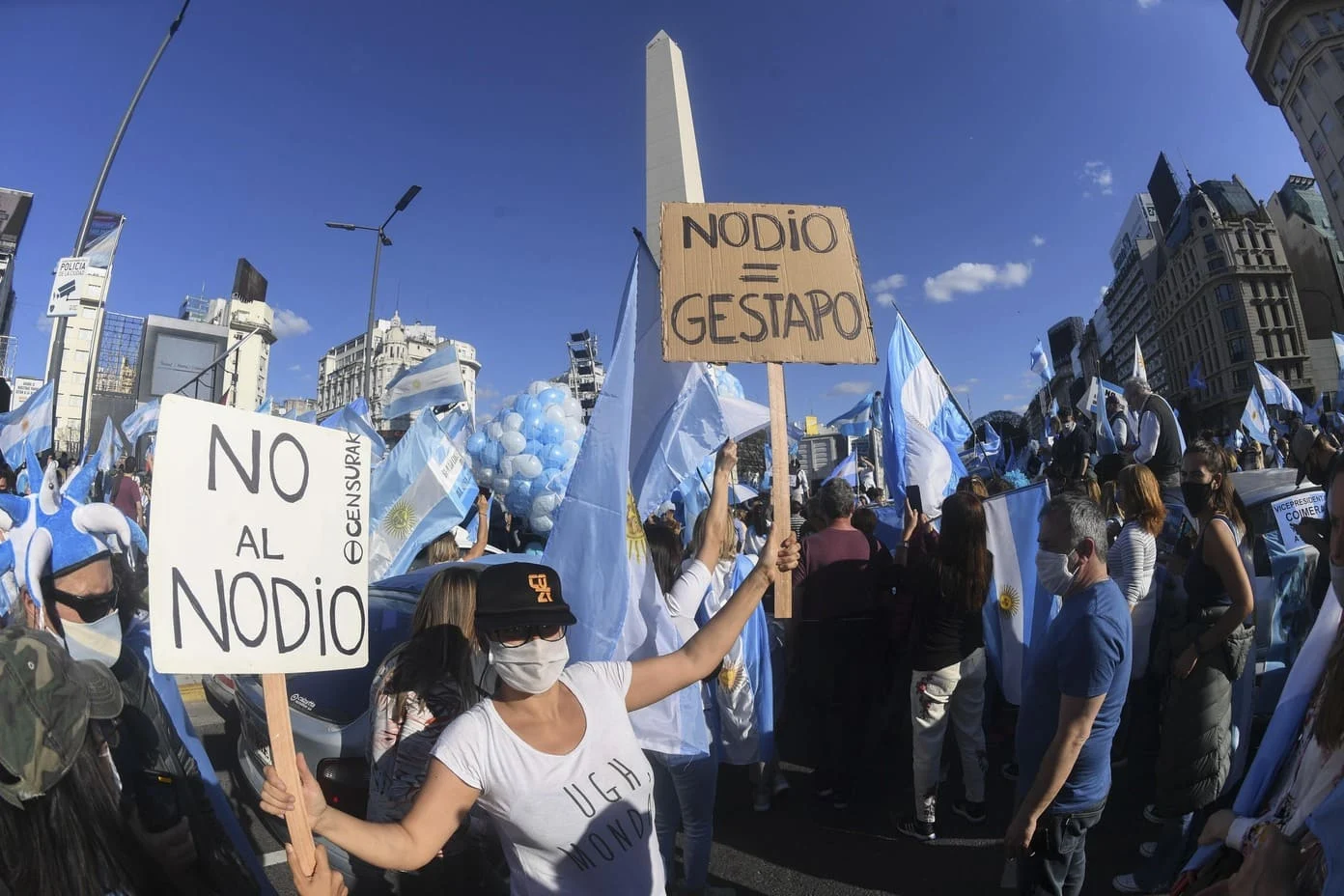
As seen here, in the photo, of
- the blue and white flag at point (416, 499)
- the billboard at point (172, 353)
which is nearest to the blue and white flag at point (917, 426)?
the blue and white flag at point (416, 499)

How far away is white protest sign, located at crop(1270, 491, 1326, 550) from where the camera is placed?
4047 millimetres

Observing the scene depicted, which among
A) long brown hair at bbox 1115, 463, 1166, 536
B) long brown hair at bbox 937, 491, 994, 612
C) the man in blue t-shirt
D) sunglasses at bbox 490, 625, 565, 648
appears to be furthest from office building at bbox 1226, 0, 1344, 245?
sunglasses at bbox 490, 625, 565, 648

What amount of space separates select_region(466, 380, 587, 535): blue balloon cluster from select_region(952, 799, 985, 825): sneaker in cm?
582

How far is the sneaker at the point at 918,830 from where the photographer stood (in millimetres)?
3775

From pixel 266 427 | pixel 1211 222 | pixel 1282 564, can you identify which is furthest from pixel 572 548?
pixel 1211 222

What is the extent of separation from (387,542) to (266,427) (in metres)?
4.96

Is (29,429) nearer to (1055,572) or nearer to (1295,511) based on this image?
(1055,572)

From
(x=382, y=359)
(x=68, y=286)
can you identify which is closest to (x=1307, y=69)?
(x=68, y=286)

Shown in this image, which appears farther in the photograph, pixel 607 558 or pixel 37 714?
pixel 607 558

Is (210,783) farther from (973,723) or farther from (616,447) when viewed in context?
(973,723)

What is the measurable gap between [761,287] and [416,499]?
4547mm

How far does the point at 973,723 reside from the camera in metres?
4.05

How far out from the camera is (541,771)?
1.71 m

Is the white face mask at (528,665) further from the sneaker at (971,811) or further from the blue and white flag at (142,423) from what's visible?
the blue and white flag at (142,423)
